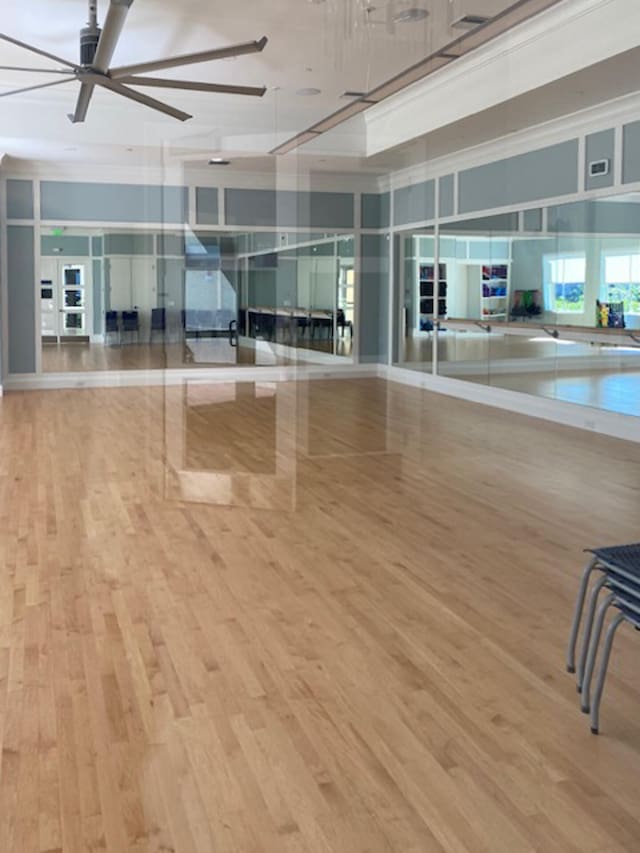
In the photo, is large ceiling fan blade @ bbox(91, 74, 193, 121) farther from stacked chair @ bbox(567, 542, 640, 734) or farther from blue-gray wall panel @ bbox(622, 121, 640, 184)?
stacked chair @ bbox(567, 542, 640, 734)

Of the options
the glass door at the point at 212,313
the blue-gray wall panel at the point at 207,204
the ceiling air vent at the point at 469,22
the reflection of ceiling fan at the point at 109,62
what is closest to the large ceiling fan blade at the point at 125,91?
the reflection of ceiling fan at the point at 109,62

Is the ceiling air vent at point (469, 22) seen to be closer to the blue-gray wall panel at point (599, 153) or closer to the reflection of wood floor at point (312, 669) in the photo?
the blue-gray wall panel at point (599, 153)

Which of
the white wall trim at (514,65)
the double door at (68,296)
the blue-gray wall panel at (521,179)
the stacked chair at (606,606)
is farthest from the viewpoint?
the double door at (68,296)

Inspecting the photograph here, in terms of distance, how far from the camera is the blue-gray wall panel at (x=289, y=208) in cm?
1166

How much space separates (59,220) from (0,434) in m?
5.22

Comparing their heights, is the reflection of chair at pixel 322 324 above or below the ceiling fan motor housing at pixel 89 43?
below

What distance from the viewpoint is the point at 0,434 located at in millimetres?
8320

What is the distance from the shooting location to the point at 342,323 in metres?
12.4

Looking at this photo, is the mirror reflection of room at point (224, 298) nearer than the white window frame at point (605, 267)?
No

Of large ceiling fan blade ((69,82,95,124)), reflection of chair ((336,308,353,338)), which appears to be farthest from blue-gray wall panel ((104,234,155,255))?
large ceiling fan blade ((69,82,95,124))

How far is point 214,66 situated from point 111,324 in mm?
9017

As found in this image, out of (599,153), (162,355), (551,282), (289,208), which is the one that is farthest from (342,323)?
(599,153)

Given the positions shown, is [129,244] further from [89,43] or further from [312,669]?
[312,669]

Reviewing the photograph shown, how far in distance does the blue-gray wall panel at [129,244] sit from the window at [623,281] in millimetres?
8223
